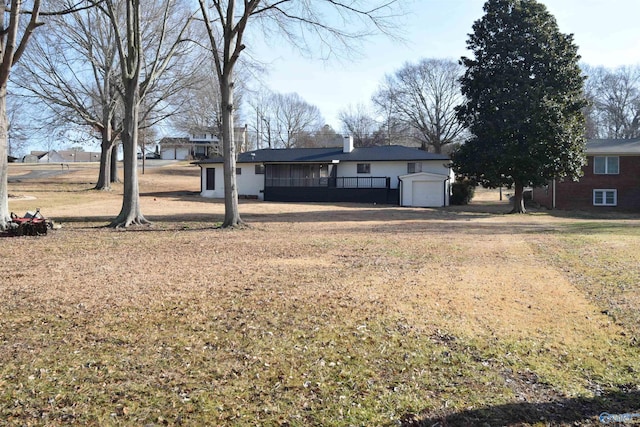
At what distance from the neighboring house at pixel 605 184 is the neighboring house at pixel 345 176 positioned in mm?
7807

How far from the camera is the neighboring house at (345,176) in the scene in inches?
1403

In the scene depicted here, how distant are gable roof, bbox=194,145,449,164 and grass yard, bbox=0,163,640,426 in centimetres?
2620

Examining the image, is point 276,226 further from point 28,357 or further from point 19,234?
point 28,357

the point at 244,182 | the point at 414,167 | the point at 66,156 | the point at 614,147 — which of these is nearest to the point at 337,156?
the point at 414,167

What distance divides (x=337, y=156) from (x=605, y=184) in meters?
18.5

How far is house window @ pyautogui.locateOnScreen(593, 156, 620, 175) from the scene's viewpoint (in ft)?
108

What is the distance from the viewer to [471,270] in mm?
9625

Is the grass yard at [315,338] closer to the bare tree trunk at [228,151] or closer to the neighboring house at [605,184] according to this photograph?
the bare tree trunk at [228,151]

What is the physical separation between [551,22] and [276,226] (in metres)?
21.1

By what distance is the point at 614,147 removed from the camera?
33.4 meters

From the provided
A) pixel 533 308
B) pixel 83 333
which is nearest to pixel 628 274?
pixel 533 308

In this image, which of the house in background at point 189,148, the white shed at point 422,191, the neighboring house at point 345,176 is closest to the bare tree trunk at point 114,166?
the neighboring house at point 345,176

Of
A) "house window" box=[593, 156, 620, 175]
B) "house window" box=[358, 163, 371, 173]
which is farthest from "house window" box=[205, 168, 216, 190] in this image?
"house window" box=[593, 156, 620, 175]

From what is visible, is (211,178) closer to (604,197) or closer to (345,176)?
(345,176)
